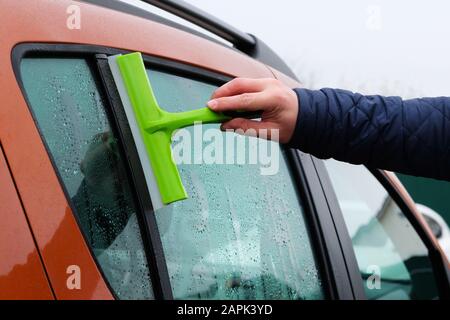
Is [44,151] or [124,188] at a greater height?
[44,151]

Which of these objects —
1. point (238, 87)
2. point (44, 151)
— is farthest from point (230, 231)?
point (44, 151)

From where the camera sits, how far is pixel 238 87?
1898mm

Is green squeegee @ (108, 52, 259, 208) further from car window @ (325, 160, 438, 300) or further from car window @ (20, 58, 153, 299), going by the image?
car window @ (325, 160, 438, 300)

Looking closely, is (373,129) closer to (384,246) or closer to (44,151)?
(44,151)

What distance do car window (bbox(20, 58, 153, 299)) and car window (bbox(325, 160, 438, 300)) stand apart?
1632mm

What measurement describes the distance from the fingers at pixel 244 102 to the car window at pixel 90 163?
0.25m

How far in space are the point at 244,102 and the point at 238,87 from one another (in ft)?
0.15

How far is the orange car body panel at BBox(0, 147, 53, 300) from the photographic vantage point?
1.45 meters

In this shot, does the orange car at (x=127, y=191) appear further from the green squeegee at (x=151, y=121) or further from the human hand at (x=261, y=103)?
the human hand at (x=261, y=103)

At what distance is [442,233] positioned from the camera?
7.30 m

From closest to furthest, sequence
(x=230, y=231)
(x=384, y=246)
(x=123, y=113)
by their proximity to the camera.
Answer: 1. (x=123, y=113)
2. (x=230, y=231)
3. (x=384, y=246)
